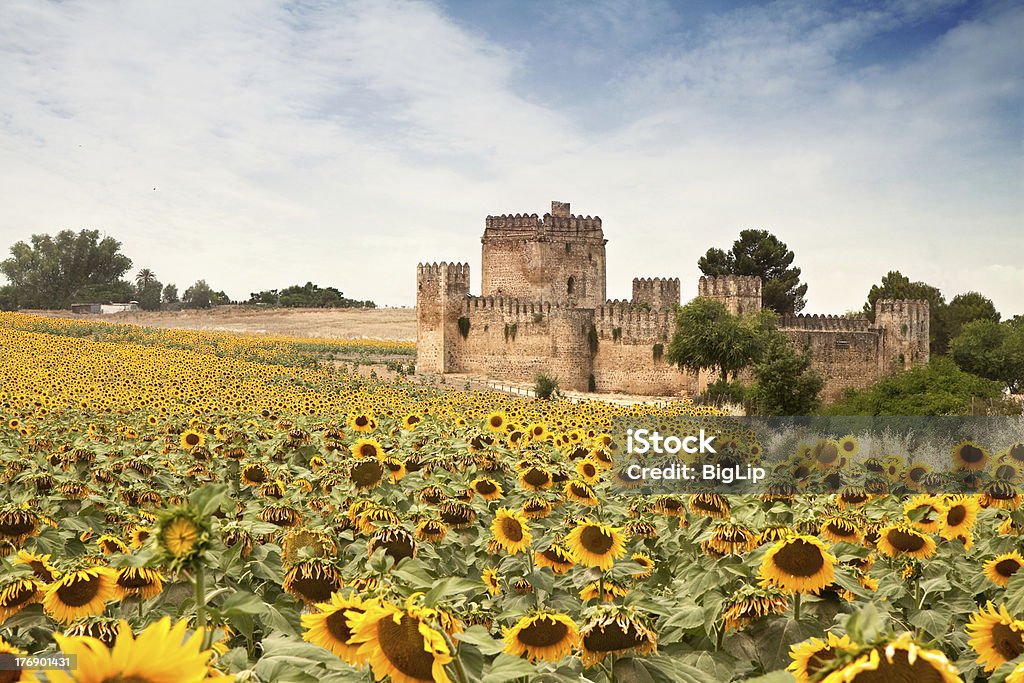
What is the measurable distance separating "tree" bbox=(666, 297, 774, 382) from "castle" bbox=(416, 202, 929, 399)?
6.57 feet

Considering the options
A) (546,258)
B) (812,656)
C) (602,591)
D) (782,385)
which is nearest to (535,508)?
(602,591)

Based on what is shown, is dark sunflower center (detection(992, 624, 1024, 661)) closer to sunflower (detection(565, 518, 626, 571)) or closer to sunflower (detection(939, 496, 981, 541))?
sunflower (detection(565, 518, 626, 571))

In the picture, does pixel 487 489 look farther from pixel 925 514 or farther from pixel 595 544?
pixel 925 514

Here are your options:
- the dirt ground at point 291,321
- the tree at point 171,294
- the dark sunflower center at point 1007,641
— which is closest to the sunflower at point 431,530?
the dark sunflower center at point 1007,641

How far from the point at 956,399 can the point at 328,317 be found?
60.5m

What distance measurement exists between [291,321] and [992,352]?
175ft

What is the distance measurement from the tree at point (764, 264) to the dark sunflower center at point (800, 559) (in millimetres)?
58089

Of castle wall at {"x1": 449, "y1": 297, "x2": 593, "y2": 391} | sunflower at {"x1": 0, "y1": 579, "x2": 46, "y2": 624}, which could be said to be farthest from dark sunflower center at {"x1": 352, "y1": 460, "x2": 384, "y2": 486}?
castle wall at {"x1": 449, "y1": 297, "x2": 593, "y2": 391}

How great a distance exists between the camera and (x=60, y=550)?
399 cm

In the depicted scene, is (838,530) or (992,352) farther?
(992,352)

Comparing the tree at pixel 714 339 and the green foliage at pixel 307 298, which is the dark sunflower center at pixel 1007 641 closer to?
the tree at pixel 714 339

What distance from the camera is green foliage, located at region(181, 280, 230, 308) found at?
92.6 meters

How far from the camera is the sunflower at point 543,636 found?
8.25ft

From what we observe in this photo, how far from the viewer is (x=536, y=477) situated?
15.6 ft
